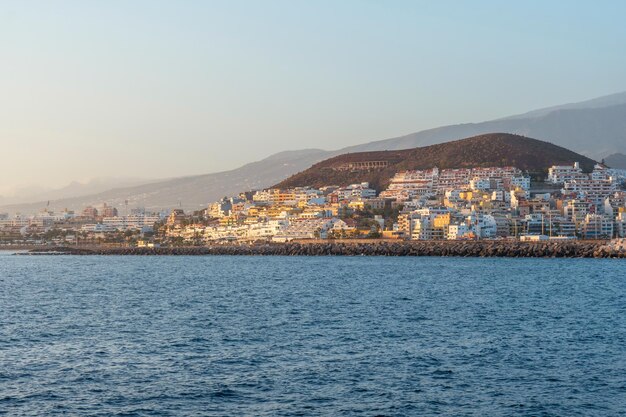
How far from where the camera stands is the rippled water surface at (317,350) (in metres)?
21.2

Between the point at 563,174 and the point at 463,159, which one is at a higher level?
the point at 463,159

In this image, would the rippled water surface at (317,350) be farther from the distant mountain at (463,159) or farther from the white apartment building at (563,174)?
the distant mountain at (463,159)

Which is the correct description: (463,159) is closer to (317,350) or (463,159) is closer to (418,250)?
(418,250)

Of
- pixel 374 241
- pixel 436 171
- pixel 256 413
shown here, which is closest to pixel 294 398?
pixel 256 413

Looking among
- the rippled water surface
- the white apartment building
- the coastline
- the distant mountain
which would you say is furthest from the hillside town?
the rippled water surface

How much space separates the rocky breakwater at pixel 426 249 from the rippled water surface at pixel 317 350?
35758 mm

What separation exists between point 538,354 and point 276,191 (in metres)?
147

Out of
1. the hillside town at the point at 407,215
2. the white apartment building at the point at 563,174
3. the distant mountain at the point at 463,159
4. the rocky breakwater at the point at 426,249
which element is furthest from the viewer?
the distant mountain at the point at 463,159

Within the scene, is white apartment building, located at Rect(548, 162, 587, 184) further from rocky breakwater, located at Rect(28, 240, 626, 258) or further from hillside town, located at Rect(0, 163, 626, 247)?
rocky breakwater, located at Rect(28, 240, 626, 258)

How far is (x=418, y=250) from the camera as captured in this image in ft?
313

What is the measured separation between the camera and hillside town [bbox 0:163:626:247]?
378ft

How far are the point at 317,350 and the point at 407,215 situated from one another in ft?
313

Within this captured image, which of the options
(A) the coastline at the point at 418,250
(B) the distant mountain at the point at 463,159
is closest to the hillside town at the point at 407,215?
(B) the distant mountain at the point at 463,159

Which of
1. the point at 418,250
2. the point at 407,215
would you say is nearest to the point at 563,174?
the point at 407,215
